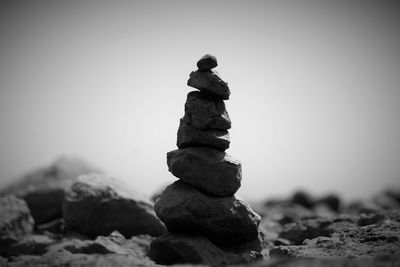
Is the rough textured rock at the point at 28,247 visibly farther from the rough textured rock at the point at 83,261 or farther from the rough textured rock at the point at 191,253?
the rough textured rock at the point at 191,253

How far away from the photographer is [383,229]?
13203 mm

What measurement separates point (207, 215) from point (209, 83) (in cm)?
517

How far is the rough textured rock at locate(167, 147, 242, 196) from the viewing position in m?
13.4

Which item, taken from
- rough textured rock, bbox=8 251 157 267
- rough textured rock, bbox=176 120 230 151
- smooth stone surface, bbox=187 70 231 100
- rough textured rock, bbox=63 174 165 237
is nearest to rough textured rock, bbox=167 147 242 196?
rough textured rock, bbox=176 120 230 151

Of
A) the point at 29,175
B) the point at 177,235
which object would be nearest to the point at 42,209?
the point at 29,175

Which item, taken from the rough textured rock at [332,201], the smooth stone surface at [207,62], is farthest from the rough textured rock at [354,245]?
the rough textured rock at [332,201]

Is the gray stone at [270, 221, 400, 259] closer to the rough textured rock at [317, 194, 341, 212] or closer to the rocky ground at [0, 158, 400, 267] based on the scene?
the rocky ground at [0, 158, 400, 267]

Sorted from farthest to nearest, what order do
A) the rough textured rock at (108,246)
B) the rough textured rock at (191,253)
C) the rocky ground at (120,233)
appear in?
1. the rough textured rock at (108,246)
2. the rough textured rock at (191,253)
3. the rocky ground at (120,233)

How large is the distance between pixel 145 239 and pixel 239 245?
5511 mm

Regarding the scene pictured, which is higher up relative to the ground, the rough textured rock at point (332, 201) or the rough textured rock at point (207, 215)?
the rough textured rock at point (332, 201)

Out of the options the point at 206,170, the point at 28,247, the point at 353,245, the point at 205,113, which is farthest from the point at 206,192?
the point at 28,247

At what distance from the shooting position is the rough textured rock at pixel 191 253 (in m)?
12.0

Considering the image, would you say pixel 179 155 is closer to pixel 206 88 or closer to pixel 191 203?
pixel 191 203

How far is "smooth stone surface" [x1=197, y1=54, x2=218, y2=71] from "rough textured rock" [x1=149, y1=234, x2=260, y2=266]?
263 inches
